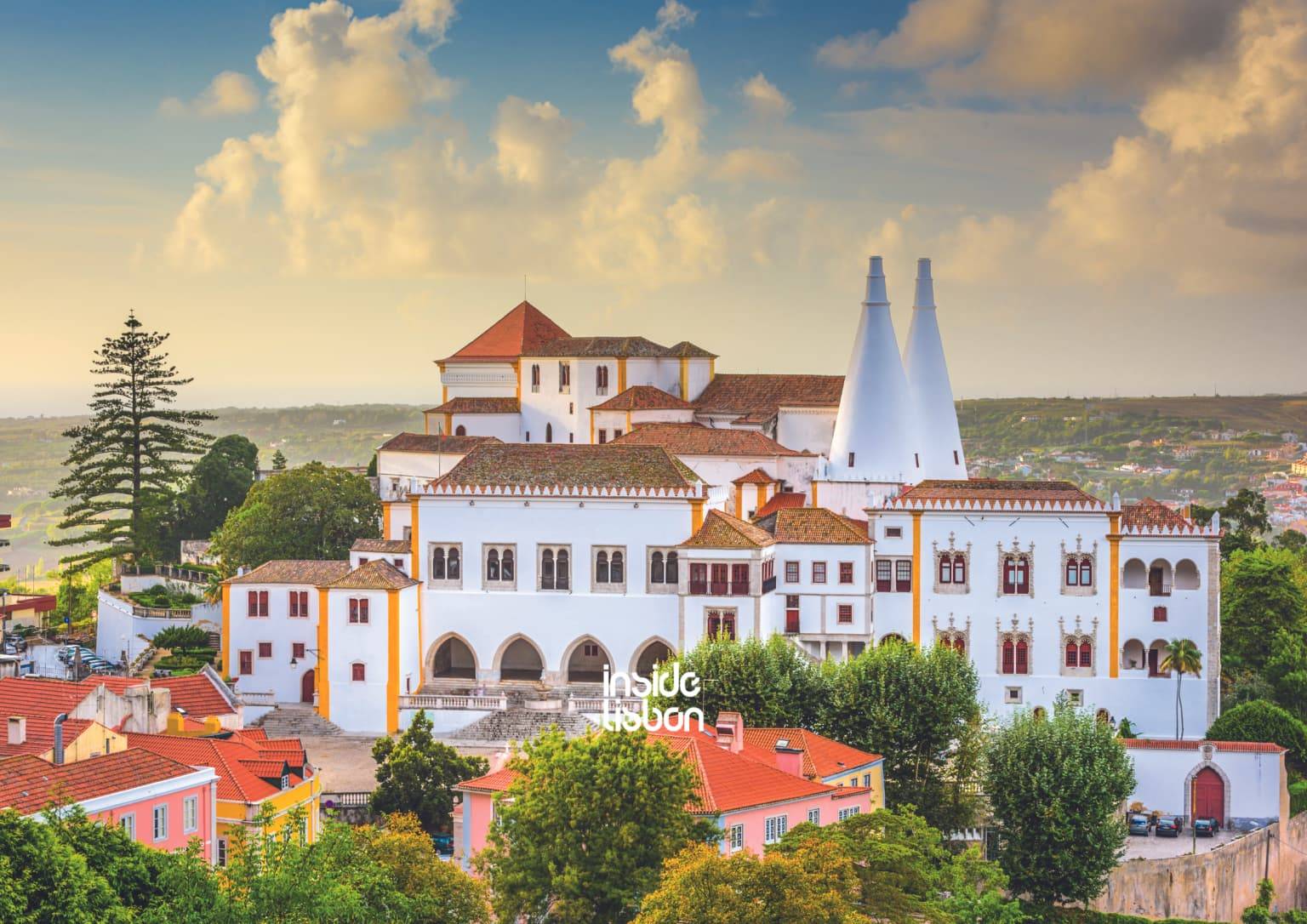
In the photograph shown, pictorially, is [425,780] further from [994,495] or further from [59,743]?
[994,495]

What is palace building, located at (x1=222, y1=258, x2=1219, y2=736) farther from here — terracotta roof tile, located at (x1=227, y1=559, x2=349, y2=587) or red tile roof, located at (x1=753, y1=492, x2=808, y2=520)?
red tile roof, located at (x1=753, y1=492, x2=808, y2=520)

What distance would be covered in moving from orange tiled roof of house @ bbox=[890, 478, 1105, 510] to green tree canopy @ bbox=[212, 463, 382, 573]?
18466mm

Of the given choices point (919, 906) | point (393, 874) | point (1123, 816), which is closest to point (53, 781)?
point (393, 874)

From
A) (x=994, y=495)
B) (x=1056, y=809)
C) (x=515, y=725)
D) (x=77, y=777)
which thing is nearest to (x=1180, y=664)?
(x=994, y=495)

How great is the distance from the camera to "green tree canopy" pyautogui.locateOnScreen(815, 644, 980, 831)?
46.5m

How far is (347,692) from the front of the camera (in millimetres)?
52344

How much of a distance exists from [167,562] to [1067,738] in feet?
122

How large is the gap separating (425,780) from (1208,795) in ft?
63.7

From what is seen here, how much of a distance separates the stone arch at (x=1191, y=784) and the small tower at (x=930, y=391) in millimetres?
13651

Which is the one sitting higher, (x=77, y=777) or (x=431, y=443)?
(x=431, y=443)

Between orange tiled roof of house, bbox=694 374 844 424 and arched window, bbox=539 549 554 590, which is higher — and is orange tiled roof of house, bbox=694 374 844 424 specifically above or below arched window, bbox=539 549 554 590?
above

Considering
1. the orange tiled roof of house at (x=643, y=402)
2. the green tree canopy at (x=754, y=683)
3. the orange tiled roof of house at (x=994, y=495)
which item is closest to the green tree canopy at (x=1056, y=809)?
the green tree canopy at (x=754, y=683)

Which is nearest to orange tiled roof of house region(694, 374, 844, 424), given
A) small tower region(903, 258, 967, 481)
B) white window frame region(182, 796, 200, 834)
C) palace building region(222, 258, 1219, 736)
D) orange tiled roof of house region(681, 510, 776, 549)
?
small tower region(903, 258, 967, 481)

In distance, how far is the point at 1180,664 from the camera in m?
52.9
